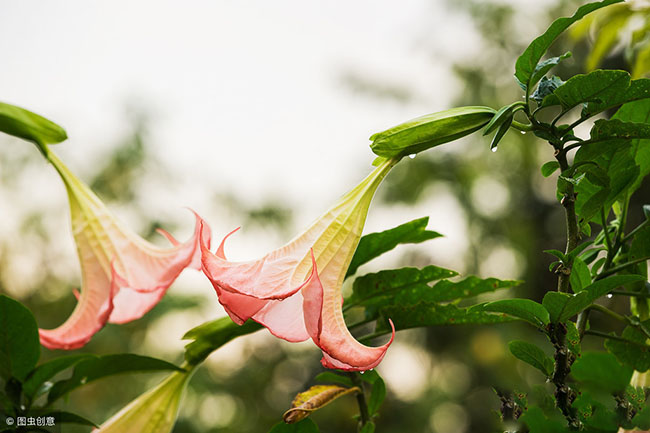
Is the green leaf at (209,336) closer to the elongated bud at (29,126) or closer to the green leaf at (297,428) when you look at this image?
the green leaf at (297,428)

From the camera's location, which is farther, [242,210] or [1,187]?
[242,210]

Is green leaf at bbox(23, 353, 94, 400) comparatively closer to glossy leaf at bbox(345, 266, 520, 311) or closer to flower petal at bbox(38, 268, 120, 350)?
flower petal at bbox(38, 268, 120, 350)

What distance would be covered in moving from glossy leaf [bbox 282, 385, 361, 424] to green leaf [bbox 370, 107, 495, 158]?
0.17 meters

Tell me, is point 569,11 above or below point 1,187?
above

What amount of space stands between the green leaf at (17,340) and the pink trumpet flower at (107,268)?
0.02 metres

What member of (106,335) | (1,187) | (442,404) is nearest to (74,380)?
(106,335)

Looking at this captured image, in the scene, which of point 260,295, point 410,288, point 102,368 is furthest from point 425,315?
point 102,368

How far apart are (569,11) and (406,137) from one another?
4.92 metres

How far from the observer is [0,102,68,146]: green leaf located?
444mm

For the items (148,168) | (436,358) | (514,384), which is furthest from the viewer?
(436,358)

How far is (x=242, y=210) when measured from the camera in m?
4.20

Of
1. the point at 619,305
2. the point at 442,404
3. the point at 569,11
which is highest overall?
the point at 569,11

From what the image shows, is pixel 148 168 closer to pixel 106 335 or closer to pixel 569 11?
pixel 106 335

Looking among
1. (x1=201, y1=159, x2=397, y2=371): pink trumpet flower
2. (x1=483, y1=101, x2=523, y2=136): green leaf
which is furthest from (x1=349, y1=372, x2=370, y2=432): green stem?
(x1=483, y1=101, x2=523, y2=136): green leaf
